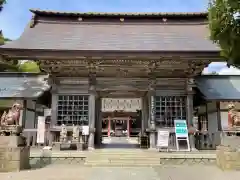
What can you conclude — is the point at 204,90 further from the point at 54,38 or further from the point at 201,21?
the point at 54,38

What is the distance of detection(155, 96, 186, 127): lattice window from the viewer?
12.4 m

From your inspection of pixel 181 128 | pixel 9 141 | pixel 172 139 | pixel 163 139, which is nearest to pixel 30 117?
pixel 9 141

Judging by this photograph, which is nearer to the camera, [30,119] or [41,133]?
[41,133]

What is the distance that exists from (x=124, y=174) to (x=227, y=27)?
4771 mm

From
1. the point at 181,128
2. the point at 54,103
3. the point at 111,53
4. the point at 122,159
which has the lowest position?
the point at 122,159

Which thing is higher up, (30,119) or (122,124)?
(30,119)

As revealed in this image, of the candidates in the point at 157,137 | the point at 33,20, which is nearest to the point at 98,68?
the point at 157,137

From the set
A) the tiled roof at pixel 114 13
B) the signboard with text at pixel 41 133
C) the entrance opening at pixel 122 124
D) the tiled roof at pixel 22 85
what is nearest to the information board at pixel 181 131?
the signboard with text at pixel 41 133

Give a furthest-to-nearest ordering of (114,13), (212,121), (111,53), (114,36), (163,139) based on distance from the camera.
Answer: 1. (114,13)
2. (212,121)
3. (114,36)
4. (163,139)
5. (111,53)

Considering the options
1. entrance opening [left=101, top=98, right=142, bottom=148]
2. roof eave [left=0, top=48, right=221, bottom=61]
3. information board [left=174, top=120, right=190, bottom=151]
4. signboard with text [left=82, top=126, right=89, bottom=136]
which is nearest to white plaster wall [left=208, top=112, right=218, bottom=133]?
information board [left=174, top=120, right=190, bottom=151]

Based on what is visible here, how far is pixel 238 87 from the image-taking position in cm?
1466

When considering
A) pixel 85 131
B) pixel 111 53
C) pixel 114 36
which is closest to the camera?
pixel 111 53

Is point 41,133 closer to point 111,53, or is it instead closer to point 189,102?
point 111,53

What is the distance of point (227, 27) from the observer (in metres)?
5.76
